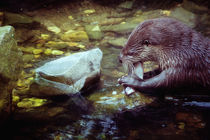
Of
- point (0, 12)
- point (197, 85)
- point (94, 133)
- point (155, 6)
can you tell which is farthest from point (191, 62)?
point (0, 12)

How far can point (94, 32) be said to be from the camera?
13.2 feet

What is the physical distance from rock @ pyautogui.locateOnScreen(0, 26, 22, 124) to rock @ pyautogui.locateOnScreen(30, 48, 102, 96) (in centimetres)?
31

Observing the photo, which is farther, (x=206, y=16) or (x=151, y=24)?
(x=206, y=16)

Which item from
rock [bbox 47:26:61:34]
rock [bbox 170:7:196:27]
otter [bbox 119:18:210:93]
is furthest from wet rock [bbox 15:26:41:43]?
rock [bbox 170:7:196:27]

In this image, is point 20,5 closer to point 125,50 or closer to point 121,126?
point 125,50

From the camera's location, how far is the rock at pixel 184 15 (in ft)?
13.8

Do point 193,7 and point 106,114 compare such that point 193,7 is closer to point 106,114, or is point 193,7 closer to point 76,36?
point 76,36

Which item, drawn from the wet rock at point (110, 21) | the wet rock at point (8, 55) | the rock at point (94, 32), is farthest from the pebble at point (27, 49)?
the wet rock at point (110, 21)

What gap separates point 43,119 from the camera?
6.38 feet

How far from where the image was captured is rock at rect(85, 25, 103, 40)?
12.8 ft

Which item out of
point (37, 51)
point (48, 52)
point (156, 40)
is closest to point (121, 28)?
point (48, 52)

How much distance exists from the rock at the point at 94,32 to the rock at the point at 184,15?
1729 mm

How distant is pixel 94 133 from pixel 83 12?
3.63 metres

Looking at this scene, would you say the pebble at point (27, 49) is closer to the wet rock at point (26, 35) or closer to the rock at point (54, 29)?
the wet rock at point (26, 35)
